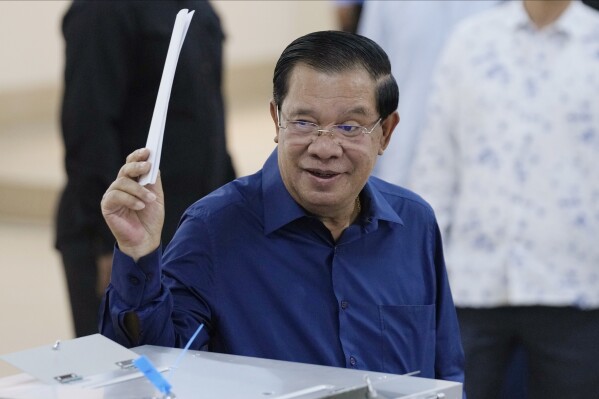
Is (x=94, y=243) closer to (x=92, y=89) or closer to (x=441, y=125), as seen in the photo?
(x=92, y=89)

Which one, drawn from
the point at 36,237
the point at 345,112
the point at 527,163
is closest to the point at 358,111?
the point at 345,112

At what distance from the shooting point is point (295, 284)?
2334mm

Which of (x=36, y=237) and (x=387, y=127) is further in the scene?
(x=36, y=237)

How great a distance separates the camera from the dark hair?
230cm

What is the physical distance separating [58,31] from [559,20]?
5756 millimetres

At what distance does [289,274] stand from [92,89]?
4.98 ft

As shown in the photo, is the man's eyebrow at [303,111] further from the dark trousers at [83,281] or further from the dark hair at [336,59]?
the dark trousers at [83,281]

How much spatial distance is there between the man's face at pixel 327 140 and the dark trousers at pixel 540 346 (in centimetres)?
116

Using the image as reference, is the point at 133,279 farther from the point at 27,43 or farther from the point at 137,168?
the point at 27,43

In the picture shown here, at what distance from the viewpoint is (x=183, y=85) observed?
3.78 m

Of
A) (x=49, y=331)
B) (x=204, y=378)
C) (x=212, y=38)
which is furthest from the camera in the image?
(x=49, y=331)

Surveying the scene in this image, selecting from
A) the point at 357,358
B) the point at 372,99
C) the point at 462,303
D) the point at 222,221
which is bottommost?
the point at 462,303

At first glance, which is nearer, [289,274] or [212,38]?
[289,274]

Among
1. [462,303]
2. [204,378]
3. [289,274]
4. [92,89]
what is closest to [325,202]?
[289,274]
